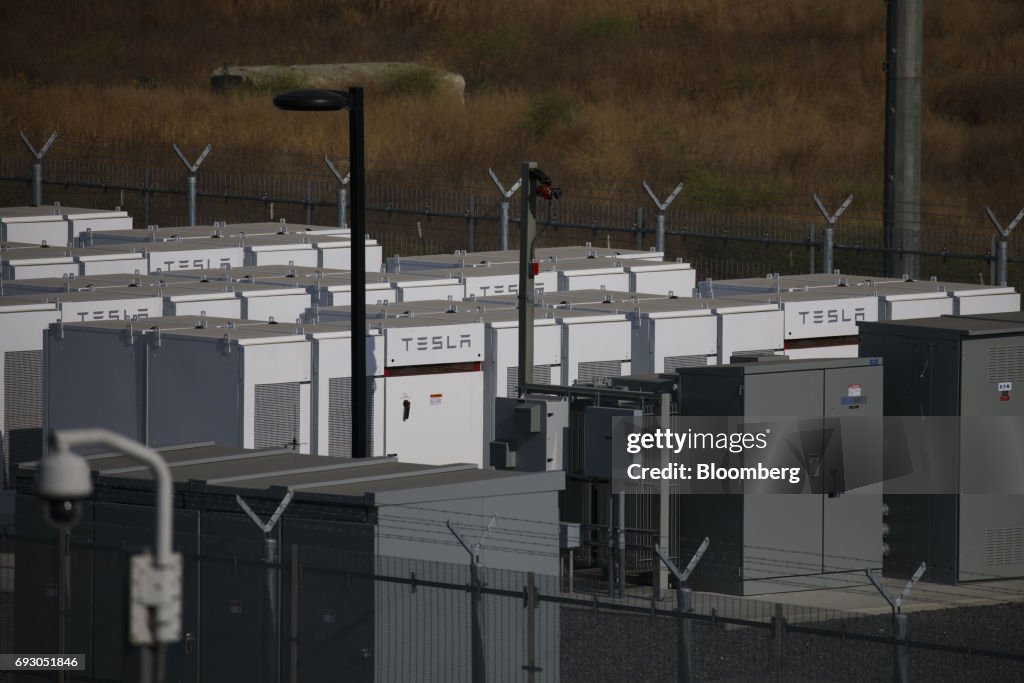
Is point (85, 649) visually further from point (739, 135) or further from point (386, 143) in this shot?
point (739, 135)

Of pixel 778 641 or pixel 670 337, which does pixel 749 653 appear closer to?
pixel 778 641

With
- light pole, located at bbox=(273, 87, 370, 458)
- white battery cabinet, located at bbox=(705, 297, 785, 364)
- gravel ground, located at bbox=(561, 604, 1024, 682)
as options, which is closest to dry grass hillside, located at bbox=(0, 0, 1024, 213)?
white battery cabinet, located at bbox=(705, 297, 785, 364)

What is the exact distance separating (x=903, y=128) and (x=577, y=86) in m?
30.6

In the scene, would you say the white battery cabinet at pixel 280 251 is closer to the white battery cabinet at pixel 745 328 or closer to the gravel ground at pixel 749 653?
the white battery cabinet at pixel 745 328

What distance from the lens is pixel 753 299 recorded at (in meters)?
20.5

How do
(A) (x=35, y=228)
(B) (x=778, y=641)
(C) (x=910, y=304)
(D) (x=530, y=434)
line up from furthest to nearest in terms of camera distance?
(A) (x=35, y=228) → (C) (x=910, y=304) → (D) (x=530, y=434) → (B) (x=778, y=641)

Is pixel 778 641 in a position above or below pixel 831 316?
below

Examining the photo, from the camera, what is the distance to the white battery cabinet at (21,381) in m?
17.9

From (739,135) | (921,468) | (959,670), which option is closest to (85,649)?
(959,670)

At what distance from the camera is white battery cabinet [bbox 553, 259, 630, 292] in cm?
2395

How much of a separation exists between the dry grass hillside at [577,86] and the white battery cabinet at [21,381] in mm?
26389

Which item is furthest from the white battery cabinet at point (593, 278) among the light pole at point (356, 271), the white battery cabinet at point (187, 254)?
the light pole at point (356, 271)

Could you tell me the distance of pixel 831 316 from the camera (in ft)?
66.9

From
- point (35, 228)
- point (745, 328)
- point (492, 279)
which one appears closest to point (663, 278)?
point (492, 279)
